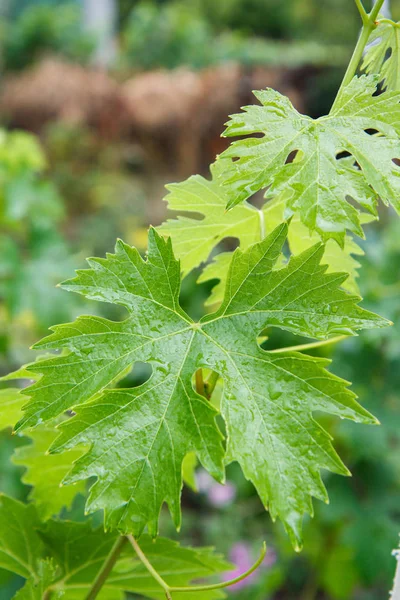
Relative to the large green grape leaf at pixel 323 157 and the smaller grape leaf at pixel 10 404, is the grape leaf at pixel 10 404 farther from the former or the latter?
the large green grape leaf at pixel 323 157

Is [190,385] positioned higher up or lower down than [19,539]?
higher up

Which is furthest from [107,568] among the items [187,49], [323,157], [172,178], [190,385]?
[187,49]

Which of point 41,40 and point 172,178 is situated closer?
point 172,178

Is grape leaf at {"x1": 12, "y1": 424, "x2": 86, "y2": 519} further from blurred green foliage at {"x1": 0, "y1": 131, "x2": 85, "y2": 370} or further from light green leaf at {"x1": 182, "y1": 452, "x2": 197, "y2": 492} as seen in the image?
blurred green foliage at {"x1": 0, "y1": 131, "x2": 85, "y2": 370}

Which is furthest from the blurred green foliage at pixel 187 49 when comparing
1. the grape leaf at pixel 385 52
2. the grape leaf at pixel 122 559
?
the grape leaf at pixel 122 559

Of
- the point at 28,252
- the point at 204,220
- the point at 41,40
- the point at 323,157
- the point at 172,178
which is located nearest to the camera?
→ the point at 323,157

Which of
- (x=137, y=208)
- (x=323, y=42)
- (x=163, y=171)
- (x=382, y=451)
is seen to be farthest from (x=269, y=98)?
(x=323, y=42)

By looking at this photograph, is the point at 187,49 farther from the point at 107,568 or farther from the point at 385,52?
the point at 107,568
